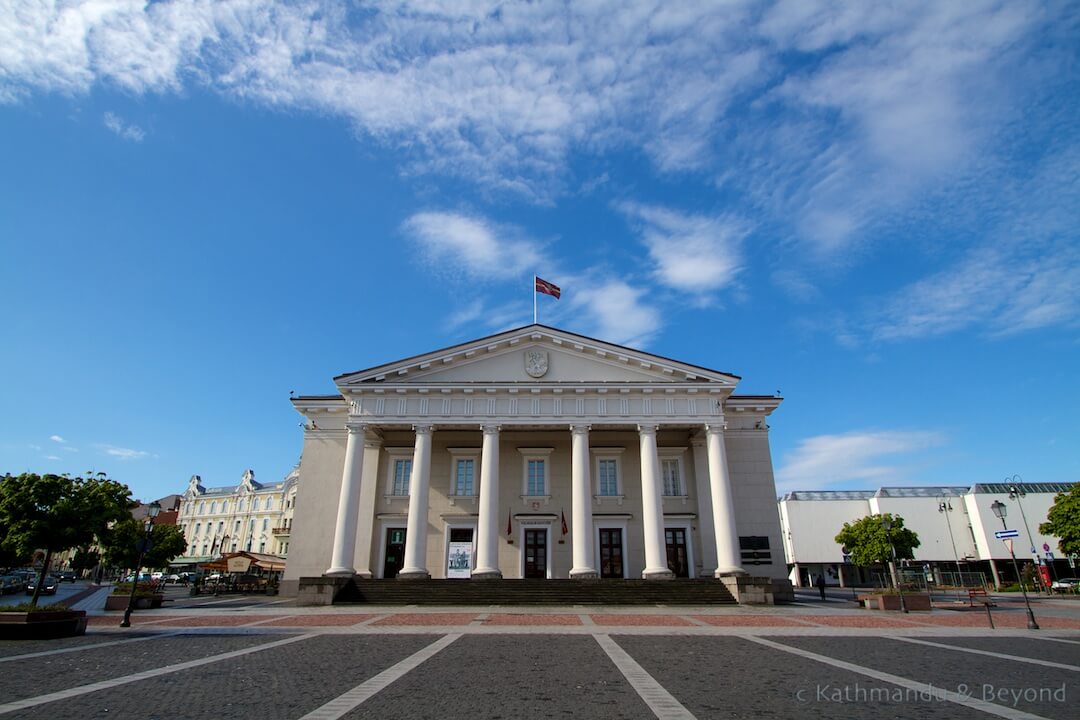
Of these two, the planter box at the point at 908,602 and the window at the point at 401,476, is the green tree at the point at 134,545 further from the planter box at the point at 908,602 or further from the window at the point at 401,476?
the planter box at the point at 908,602

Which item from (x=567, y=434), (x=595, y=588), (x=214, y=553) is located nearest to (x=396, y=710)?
(x=595, y=588)

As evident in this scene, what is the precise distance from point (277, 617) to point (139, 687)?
11990mm

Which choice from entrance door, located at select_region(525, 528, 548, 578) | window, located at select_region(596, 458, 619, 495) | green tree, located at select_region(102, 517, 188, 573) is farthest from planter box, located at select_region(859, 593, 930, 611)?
green tree, located at select_region(102, 517, 188, 573)

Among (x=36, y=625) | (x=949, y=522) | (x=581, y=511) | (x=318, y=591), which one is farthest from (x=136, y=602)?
(x=949, y=522)

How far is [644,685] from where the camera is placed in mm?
7227

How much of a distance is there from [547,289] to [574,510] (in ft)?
38.3

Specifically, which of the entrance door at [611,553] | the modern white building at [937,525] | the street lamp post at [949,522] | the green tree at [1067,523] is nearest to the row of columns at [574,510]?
the entrance door at [611,553]

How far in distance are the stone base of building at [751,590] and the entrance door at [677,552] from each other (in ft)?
16.6

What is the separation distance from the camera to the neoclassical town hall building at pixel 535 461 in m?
28.3

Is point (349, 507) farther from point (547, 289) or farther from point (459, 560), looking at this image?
point (547, 289)

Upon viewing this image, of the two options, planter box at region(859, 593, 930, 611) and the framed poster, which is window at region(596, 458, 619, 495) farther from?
planter box at region(859, 593, 930, 611)

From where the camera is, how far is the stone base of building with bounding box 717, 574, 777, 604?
23375mm

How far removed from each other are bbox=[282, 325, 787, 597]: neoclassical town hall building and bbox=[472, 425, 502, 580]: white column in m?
0.09

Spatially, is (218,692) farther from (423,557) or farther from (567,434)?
(567,434)
